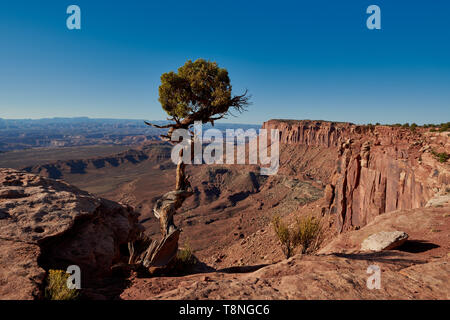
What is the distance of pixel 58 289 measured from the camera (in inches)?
173

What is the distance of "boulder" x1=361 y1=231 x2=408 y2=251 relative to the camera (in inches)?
350

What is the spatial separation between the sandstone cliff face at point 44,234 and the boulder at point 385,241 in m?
10.8

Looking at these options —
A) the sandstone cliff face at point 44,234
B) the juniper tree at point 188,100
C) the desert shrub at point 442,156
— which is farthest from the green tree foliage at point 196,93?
the desert shrub at point 442,156

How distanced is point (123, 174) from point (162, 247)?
13611 cm

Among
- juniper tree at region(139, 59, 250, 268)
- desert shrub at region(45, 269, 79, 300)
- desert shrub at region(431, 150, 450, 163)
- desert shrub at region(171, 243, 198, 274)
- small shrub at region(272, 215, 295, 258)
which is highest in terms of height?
juniper tree at region(139, 59, 250, 268)

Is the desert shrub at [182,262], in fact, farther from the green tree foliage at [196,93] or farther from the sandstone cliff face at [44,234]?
the green tree foliage at [196,93]

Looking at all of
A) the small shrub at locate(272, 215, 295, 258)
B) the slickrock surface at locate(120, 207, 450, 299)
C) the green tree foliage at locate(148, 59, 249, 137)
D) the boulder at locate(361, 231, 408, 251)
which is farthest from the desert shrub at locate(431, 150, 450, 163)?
Result: the green tree foliage at locate(148, 59, 249, 137)

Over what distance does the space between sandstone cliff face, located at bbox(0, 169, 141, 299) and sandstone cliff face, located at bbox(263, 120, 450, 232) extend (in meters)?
19.9

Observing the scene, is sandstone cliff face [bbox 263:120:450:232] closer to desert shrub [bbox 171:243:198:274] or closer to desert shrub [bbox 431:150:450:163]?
desert shrub [bbox 431:150:450:163]

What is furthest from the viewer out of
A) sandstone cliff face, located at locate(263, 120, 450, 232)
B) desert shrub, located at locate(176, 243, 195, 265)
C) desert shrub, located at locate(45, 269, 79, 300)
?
sandstone cliff face, located at locate(263, 120, 450, 232)

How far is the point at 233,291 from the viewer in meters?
4.31

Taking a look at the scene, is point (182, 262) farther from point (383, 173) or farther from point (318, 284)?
point (383, 173)

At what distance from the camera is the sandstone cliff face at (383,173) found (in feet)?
50.1
